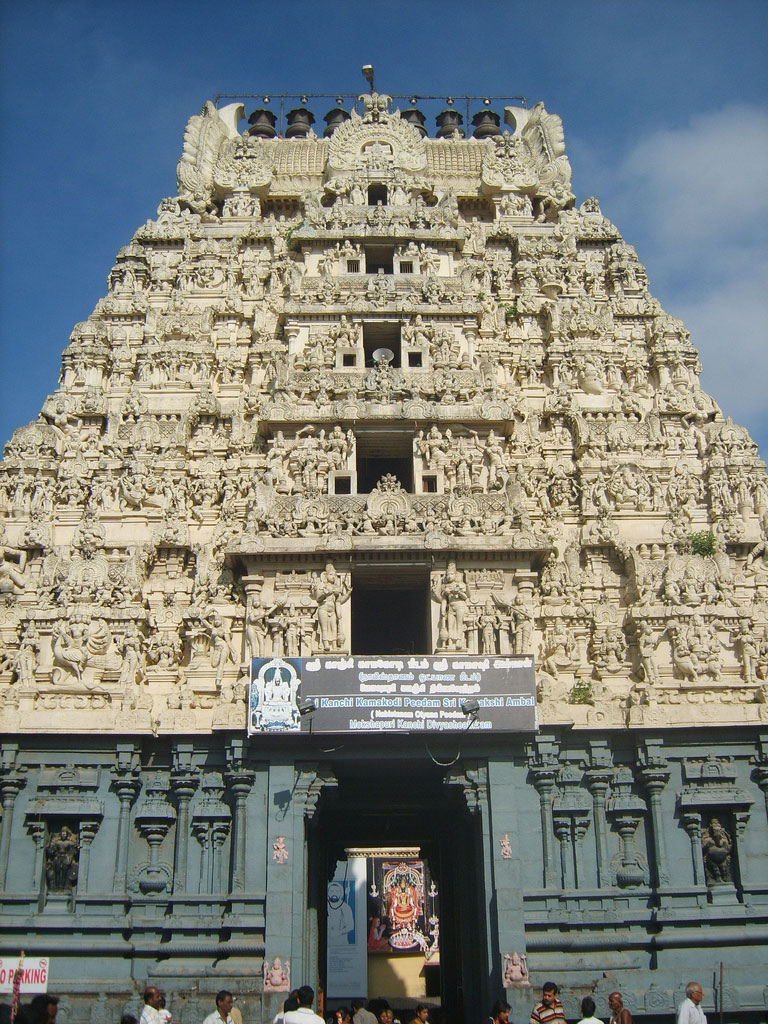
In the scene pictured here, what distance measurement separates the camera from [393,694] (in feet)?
56.4

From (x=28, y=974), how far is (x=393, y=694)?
748cm

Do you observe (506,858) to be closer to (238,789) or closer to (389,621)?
(238,789)

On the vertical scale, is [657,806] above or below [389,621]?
below

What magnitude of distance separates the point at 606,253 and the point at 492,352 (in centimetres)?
Answer: 537

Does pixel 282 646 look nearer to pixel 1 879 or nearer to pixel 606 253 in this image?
pixel 1 879

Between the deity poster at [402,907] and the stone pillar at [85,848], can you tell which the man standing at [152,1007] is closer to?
the stone pillar at [85,848]

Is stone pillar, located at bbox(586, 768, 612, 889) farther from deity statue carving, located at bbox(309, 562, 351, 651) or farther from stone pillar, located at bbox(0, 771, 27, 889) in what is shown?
stone pillar, located at bbox(0, 771, 27, 889)

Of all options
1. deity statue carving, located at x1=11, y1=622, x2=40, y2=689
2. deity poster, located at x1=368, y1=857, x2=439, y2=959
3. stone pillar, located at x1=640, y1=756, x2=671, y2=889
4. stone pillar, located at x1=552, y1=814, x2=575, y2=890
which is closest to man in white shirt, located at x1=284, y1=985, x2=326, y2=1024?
stone pillar, located at x1=552, y1=814, x2=575, y2=890

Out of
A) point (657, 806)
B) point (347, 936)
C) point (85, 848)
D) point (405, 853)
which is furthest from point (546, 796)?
point (347, 936)

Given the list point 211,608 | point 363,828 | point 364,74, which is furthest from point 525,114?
point 363,828

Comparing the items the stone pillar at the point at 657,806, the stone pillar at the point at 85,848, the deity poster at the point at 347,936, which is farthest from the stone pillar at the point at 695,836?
the deity poster at the point at 347,936

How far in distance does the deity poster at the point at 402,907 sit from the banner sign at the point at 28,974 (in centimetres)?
2208

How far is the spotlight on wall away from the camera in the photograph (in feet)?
54.7

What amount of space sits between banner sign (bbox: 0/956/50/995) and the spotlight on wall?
26.4ft
